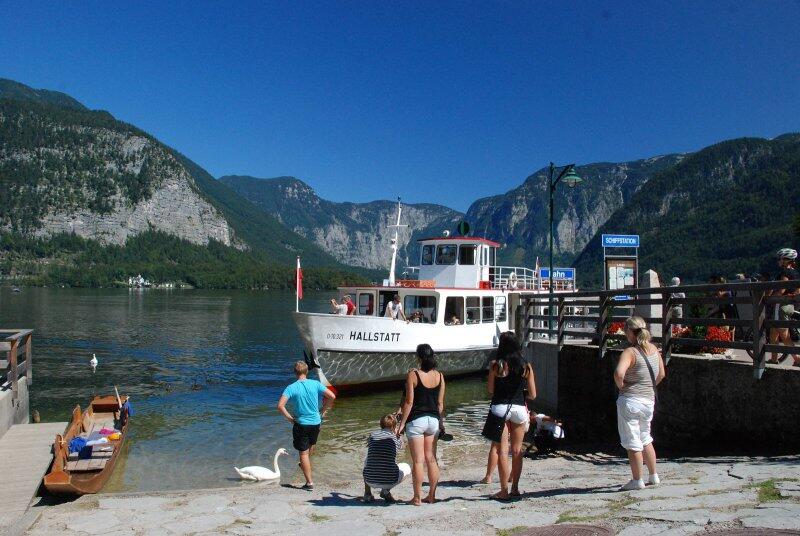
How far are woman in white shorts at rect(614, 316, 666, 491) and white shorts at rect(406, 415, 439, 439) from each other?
204 cm

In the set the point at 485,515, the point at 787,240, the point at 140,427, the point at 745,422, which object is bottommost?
the point at 140,427

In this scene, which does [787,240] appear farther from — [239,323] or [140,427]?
[140,427]

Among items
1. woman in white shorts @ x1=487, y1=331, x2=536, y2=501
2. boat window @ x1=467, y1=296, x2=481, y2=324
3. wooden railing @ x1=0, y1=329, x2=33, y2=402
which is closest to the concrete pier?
wooden railing @ x1=0, y1=329, x2=33, y2=402

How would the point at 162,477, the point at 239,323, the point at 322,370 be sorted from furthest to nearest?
the point at 239,323, the point at 322,370, the point at 162,477

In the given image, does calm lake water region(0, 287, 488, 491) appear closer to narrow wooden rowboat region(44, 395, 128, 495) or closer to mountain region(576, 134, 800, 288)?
narrow wooden rowboat region(44, 395, 128, 495)

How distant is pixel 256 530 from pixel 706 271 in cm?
16486

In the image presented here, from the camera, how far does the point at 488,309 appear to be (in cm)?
2552

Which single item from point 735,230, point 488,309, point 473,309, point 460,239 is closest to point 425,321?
point 473,309

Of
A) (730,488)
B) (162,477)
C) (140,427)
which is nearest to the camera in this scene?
(730,488)

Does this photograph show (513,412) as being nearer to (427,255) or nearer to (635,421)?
(635,421)

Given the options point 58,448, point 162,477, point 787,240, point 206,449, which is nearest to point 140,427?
point 206,449

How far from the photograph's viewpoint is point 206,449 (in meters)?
14.8

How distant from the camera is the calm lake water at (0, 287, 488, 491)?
1330cm

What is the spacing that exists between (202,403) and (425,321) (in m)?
8.07
